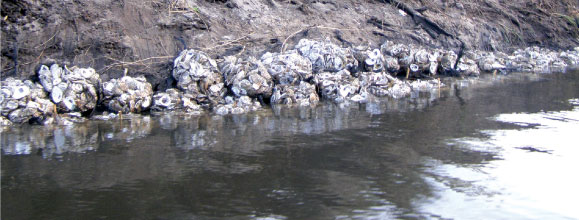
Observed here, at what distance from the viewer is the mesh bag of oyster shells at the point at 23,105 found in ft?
25.3

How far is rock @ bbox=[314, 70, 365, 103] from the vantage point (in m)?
9.58

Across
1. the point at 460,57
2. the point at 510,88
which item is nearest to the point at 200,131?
the point at 510,88

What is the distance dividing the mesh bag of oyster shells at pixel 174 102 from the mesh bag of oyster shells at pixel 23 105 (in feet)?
4.86

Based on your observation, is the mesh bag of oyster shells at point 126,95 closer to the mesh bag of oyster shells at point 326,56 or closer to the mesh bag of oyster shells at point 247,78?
the mesh bag of oyster shells at point 247,78

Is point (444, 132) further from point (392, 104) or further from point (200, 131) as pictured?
point (200, 131)

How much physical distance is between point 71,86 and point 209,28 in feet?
10.4

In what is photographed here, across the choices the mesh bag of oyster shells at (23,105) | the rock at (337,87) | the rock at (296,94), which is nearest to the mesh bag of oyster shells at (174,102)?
the rock at (296,94)

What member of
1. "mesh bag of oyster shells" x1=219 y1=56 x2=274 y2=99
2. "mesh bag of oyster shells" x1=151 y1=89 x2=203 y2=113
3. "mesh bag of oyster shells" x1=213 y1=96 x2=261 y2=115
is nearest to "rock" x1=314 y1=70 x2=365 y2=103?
"mesh bag of oyster shells" x1=219 y1=56 x2=274 y2=99

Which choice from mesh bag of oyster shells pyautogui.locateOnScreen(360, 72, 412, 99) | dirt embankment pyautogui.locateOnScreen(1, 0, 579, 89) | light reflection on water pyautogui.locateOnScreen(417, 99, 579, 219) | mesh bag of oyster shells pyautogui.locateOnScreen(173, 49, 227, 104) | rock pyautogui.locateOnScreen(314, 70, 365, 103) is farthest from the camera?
mesh bag of oyster shells pyautogui.locateOnScreen(360, 72, 412, 99)

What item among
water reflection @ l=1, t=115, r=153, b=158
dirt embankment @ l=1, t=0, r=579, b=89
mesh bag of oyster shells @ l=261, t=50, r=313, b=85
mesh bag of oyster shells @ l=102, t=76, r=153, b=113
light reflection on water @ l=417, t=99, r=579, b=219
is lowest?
light reflection on water @ l=417, t=99, r=579, b=219

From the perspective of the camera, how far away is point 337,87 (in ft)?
31.8

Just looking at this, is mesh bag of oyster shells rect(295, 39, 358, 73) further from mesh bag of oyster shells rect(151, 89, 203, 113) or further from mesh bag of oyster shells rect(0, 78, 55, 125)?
mesh bag of oyster shells rect(0, 78, 55, 125)

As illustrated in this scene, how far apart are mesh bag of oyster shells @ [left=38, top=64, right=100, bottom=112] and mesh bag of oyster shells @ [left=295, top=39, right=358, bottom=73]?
3.85 m

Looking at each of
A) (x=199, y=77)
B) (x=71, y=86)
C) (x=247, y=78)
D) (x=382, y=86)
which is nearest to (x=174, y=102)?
(x=199, y=77)
